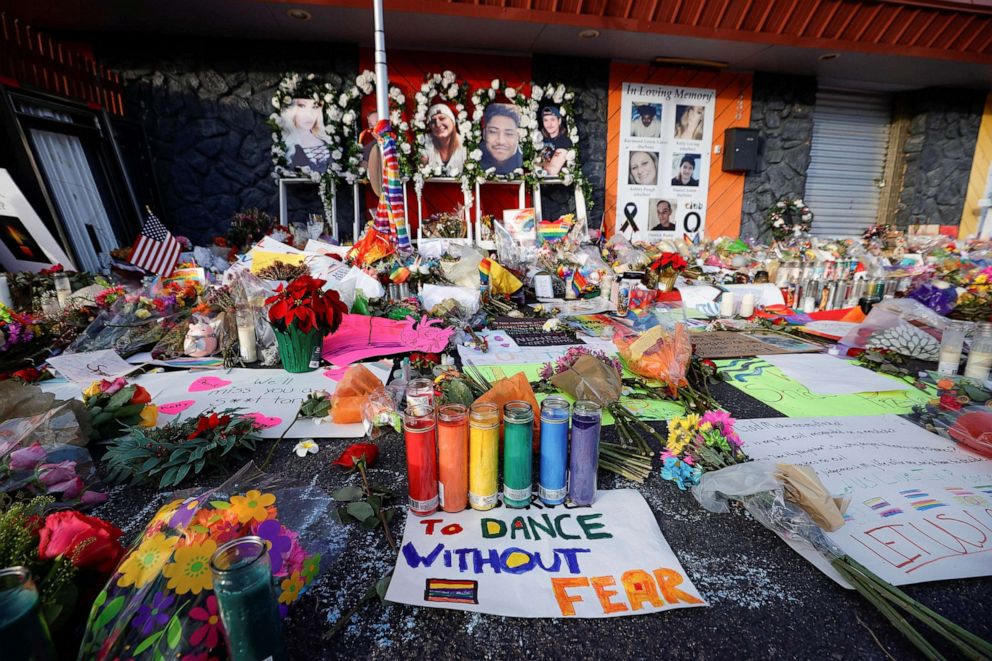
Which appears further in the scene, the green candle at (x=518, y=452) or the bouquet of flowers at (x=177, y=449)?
the bouquet of flowers at (x=177, y=449)

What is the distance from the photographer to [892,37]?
6.00 metres

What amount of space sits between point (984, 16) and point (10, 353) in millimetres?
10910

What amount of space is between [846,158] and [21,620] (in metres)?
10.7

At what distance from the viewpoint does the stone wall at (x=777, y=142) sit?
7180 millimetres

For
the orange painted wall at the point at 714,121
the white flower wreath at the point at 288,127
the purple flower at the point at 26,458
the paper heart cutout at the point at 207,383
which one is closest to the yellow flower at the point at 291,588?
the purple flower at the point at 26,458

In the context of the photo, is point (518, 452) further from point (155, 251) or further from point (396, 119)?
point (396, 119)

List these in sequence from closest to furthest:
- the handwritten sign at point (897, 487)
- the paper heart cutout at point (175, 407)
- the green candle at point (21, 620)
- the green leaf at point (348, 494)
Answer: the green candle at point (21, 620), the handwritten sign at point (897, 487), the green leaf at point (348, 494), the paper heart cutout at point (175, 407)

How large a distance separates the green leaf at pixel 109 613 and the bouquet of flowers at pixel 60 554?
7 centimetres

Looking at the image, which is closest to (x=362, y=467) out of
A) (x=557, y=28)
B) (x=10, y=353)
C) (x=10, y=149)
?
(x=10, y=353)

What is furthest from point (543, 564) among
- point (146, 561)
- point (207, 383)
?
point (207, 383)

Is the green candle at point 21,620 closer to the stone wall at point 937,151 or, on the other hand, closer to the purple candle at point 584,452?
the purple candle at point 584,452

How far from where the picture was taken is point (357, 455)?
160 cm

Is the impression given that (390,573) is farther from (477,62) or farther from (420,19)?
(477,62)

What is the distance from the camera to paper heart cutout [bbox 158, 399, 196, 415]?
2033mm
